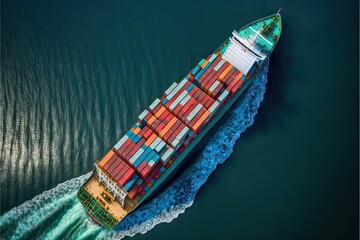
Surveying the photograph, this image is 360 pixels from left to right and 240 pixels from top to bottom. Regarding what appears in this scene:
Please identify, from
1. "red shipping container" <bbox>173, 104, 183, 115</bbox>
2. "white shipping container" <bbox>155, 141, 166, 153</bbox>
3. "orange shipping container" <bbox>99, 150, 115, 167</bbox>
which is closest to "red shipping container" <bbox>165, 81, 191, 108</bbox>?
"red shipping container" <bbox>173, 104, 183, 115</bbox>

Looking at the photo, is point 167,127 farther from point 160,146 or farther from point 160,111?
point 160,146

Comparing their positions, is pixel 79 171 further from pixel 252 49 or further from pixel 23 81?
pixel 252 49

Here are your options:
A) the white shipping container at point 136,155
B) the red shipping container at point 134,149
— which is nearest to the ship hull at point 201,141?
the white shipping container at point 136,155

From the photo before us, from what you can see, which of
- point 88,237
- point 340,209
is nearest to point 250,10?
point 340,209

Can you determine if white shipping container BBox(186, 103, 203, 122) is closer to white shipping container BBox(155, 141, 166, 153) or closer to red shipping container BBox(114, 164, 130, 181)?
white shipping container BBox(155, 141, 166, 153)

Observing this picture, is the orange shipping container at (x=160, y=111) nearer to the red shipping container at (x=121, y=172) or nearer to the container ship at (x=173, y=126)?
the container ship at (x=173, y=126)

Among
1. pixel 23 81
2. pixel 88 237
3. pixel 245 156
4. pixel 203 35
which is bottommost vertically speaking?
pixel 88 237
